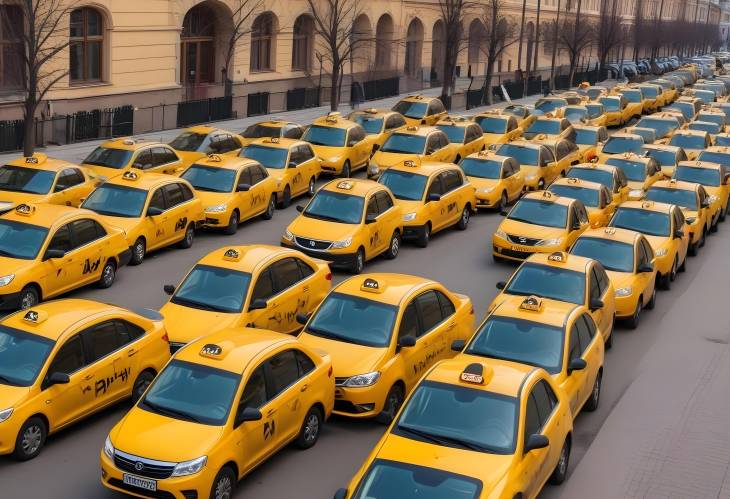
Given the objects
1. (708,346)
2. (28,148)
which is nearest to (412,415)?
(708,346)

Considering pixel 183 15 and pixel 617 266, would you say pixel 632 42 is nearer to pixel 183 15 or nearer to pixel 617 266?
pixel 183 15

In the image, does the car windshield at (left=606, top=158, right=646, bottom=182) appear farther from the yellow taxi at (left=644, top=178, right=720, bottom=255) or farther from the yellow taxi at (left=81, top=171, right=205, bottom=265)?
the yellow taxi at (left=81, top=171, right=205, bottom=265)

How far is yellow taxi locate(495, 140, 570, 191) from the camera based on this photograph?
30.4m

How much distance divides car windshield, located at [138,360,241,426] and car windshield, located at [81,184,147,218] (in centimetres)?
953

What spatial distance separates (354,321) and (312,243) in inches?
256

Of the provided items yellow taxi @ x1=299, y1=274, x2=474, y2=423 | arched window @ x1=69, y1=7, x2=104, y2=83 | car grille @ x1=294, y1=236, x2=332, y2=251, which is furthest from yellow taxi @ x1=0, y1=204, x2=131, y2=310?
arched window @ x1=69, y1=7, x2=104, y2=83

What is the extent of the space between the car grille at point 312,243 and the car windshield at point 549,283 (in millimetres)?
4583

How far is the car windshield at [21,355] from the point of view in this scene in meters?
12.8

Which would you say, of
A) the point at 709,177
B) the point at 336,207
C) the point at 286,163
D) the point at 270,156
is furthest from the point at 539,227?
the point at 709,177

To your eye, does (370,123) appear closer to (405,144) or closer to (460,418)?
(405,144)

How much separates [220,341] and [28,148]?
60.8 ft

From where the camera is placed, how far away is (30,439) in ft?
41.5

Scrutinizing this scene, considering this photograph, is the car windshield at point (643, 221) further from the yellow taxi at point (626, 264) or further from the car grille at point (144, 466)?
the car grille at point (144, 466)

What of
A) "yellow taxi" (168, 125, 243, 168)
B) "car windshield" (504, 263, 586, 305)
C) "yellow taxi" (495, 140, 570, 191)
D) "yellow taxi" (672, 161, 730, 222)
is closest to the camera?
"car windshield" (504, 263, 586, 305)
